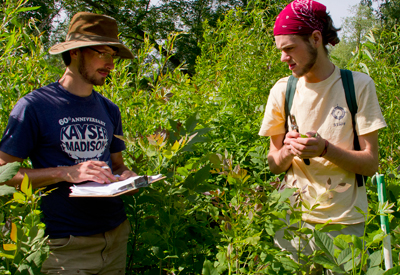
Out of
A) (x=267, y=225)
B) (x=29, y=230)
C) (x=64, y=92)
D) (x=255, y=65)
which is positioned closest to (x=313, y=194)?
(x=267, y=225)

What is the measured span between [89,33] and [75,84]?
0.32 meters

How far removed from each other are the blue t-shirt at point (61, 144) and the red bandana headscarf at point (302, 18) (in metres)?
1.09

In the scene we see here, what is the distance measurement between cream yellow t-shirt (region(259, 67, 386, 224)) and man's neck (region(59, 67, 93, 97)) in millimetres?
1121

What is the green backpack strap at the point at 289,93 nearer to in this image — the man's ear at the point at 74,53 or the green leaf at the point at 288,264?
the green leaf at the point at 288,264

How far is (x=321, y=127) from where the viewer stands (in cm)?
173

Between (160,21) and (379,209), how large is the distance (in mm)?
18216

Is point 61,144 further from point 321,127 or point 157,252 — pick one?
point 321,127

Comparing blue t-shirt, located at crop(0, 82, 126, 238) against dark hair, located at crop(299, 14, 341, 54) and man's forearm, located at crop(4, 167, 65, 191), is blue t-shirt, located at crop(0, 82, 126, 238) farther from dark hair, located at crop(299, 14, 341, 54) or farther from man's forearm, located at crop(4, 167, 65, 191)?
dark hair, located at crop(299, 14, 341, 54)

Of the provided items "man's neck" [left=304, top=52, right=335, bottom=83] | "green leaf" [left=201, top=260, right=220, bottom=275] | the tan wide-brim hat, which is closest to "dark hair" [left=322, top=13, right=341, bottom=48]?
"man's neck" [left=304, top=52, right=335, bottom=83]

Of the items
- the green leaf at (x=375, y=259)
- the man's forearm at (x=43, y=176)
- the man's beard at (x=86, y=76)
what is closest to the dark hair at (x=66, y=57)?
the man's beard at (x=86, y=76)

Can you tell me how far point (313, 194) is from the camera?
1.67 meters

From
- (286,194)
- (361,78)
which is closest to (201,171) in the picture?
(286,194)

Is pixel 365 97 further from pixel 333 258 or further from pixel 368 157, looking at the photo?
pixel 333 258

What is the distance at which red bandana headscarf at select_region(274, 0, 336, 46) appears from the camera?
67.0 inches
